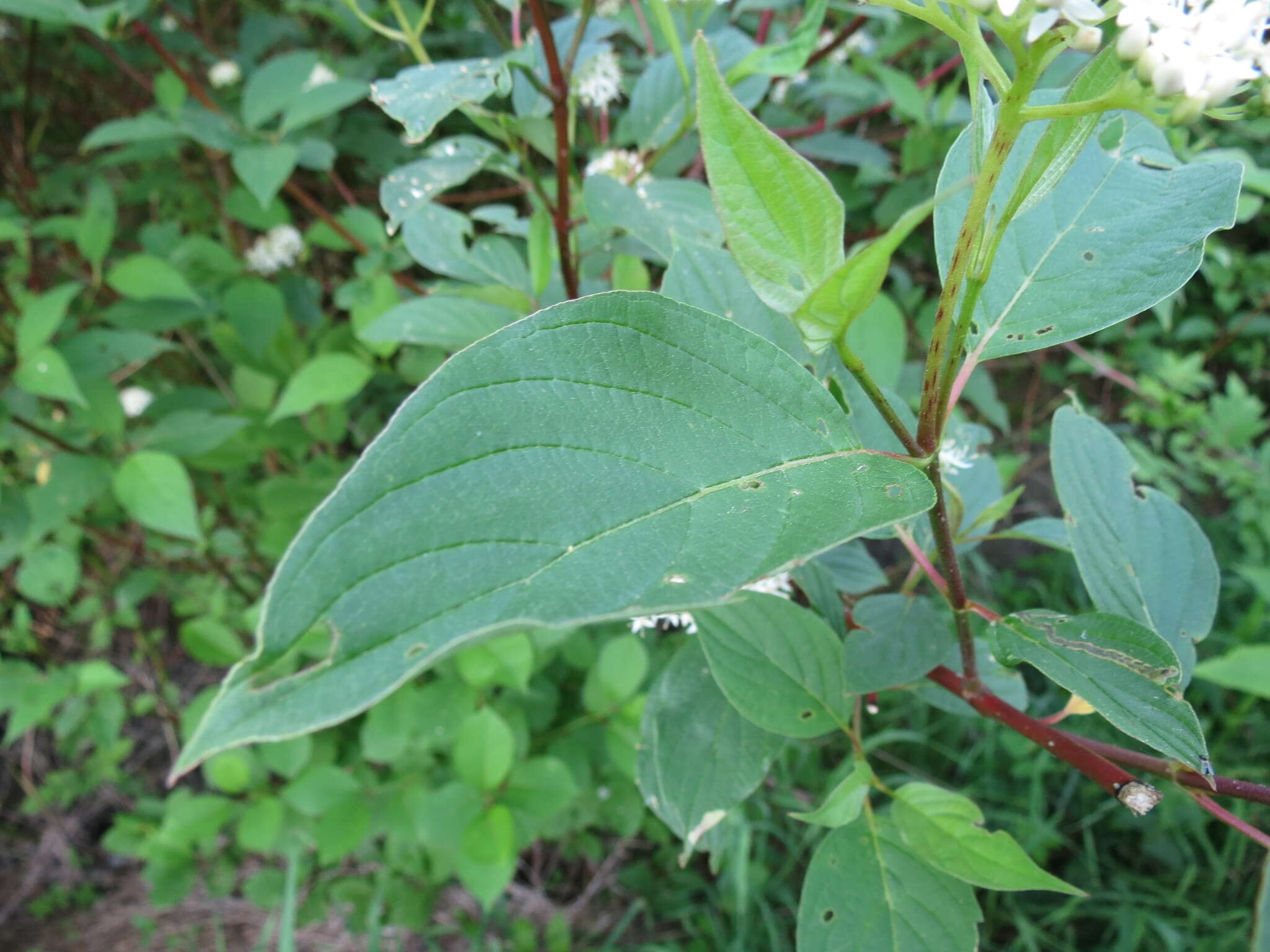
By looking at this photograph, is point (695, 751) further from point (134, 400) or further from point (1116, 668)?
point (134, 400)

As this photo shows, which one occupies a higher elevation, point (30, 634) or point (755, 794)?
point (755, 794)

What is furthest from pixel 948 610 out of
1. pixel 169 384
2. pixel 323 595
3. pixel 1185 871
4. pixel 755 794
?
pixel 169 384

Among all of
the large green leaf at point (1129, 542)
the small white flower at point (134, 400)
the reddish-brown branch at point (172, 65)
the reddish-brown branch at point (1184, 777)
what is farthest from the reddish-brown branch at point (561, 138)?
the small white flower at point (134, 400)

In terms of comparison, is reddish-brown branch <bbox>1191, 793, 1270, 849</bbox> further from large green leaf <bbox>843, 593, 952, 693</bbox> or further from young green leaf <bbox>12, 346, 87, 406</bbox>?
young green leaf <bbox>12, 346, 87, 406</bbox>

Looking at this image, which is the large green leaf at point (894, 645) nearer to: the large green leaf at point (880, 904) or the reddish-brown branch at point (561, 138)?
the large green leaf at point (880, 904)

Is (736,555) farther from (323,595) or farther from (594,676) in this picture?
(594,676)
